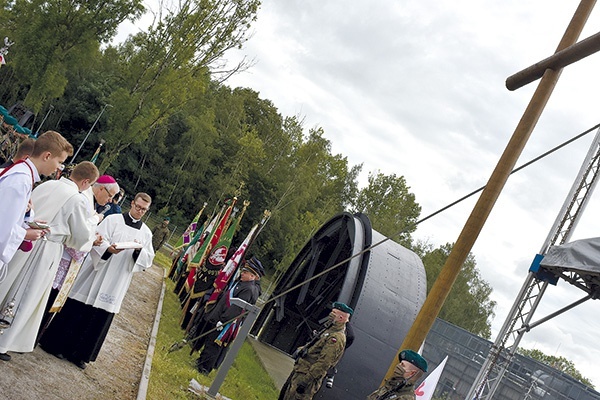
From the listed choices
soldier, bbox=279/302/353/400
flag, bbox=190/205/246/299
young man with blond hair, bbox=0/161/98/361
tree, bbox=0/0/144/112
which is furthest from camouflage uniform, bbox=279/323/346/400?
tree, bbox=0/0/144/112

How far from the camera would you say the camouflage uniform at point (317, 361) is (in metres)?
8.45

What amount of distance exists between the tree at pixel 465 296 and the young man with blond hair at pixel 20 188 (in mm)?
45165

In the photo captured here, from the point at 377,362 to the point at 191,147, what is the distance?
43.0m

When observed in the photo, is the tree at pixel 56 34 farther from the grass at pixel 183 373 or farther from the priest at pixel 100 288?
the priest at pixel 100 288

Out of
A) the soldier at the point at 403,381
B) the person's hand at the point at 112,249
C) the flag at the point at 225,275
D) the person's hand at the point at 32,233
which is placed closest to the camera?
the person's hand at the point at 32,233

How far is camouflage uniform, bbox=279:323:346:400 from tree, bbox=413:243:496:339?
4132cm

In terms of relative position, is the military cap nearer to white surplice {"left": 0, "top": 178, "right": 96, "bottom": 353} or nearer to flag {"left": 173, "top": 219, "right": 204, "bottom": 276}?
white surplice {"left": 0, "top": 178, "right": 96, "bottom": 353}

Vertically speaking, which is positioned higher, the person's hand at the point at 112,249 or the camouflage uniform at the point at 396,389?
the camouflage uniform at the point at 396,389

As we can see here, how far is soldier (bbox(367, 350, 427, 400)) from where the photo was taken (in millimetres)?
6449

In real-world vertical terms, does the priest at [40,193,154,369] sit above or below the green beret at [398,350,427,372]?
below

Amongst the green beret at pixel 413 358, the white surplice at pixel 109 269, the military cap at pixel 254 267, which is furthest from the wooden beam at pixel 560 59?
the military cap at pixel 254 267

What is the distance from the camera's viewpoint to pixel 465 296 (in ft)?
175

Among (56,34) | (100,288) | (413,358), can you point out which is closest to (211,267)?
(100,288)

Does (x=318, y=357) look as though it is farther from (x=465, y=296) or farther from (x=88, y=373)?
(x=465, y=296)
